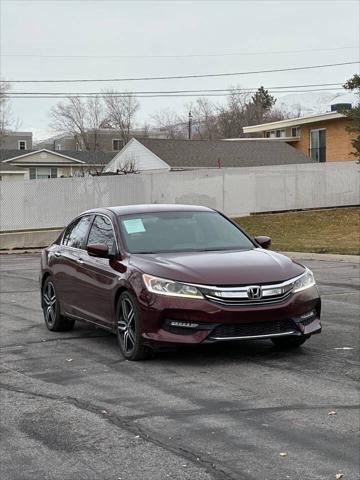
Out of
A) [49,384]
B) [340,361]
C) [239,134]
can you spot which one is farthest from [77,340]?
[239,134]

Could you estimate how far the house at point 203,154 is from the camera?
4334 centimetres

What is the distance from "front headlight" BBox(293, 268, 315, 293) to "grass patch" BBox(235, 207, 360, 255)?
38.9ft

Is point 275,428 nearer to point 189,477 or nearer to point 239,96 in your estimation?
point 189,477

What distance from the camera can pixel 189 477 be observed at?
4.04m

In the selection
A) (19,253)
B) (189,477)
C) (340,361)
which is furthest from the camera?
(19,253)

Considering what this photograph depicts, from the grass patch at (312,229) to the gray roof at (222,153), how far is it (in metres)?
11.9

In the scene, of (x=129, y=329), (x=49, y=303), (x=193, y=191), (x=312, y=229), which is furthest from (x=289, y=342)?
(x=193, y=191)

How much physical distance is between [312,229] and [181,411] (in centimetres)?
2300

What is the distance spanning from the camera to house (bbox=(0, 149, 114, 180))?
201ft

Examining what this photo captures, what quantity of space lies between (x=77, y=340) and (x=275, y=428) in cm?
391

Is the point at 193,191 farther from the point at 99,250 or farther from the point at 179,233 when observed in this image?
the point at 99,250

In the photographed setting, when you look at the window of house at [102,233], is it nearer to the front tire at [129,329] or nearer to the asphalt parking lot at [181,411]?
the front tire at [129,329]

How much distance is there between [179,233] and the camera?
7.63 m

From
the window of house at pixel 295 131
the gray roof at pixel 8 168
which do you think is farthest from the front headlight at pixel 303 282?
the gray roof at pixel 8 168
